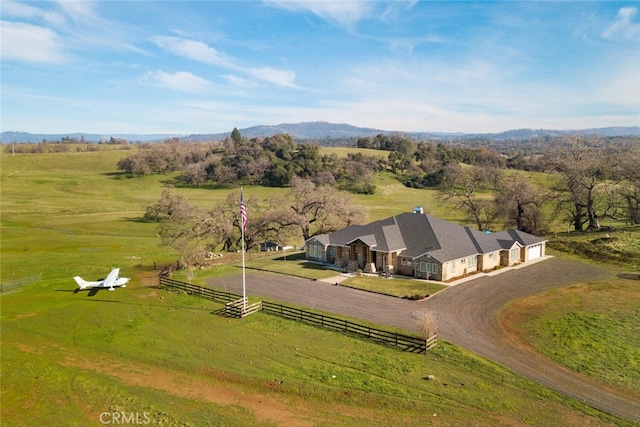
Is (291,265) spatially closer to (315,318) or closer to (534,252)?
(315,318)

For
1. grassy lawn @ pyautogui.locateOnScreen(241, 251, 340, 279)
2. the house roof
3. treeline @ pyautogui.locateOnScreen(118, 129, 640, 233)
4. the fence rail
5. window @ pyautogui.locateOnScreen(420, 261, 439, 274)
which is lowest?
grassy lawn @ pyautogui.locateOnScreen(241, 251, 340, 279)

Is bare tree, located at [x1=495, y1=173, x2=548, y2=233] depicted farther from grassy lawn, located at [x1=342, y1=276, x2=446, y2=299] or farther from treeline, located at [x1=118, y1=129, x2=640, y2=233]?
grassy lawn, located at [x1=342, y1=276, x2=446, y2=299]

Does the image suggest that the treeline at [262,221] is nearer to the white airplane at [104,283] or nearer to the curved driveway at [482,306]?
the white airplane at [104,283]

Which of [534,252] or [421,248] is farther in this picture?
[534,252]

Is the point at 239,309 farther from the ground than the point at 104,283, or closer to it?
farther from the ground

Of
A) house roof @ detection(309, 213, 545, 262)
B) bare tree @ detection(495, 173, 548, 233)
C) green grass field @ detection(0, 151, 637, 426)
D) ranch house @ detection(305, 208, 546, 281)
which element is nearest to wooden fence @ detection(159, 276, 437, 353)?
green grass field @ detection(0, 151, 637, 426)

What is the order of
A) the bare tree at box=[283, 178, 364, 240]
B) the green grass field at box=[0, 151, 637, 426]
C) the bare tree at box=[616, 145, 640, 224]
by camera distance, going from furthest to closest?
the bare tree at box=[616, 145, 640, 224] < the bare tree at box=[283, 178, 364, 240] < the green grass field at box=[0, 151, 637, 426]

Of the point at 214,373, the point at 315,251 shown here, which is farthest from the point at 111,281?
the point at 315,251
